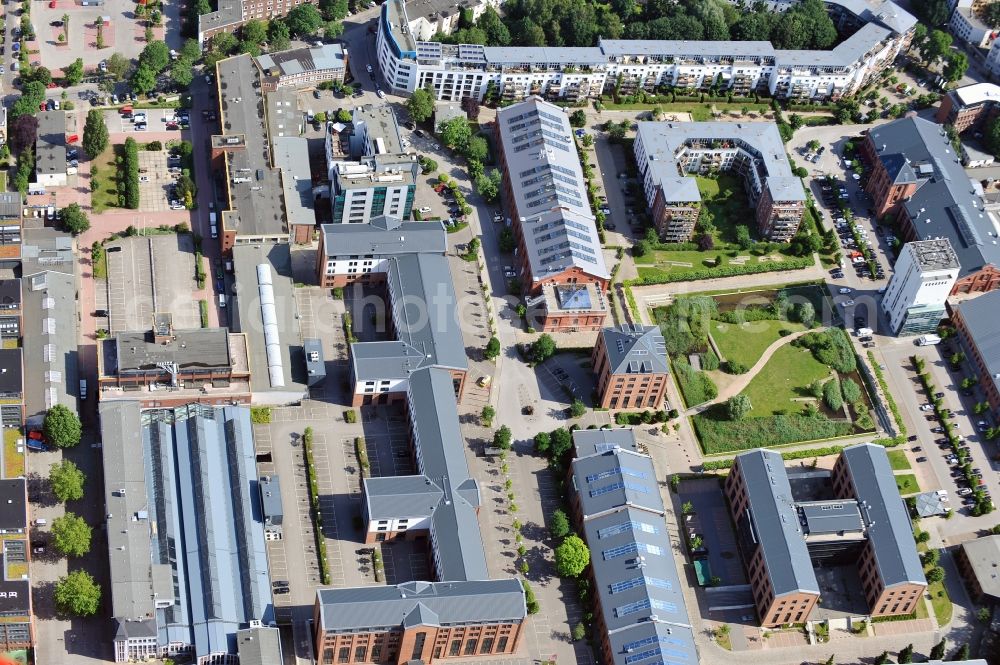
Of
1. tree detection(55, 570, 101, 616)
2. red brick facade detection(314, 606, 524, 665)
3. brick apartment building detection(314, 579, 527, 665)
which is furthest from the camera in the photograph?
tree detection(55, 570, 101, 616)

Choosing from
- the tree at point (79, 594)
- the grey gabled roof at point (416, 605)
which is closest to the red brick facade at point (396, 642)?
the grey gabled roof at point (416, 605)

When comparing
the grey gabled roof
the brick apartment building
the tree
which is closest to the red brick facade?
the brick apartment building

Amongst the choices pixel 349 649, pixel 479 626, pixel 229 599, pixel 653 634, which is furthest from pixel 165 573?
pixel 653 634

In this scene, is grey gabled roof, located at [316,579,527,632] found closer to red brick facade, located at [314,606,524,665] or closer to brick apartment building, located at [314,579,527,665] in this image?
brick apartment building, located at [314,579,527,665]

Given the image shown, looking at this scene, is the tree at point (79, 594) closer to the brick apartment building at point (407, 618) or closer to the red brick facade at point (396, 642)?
the red brick facade at point (396, 642)

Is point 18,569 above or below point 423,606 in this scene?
above

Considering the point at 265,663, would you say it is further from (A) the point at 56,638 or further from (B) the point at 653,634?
(B) the point at 653,634
